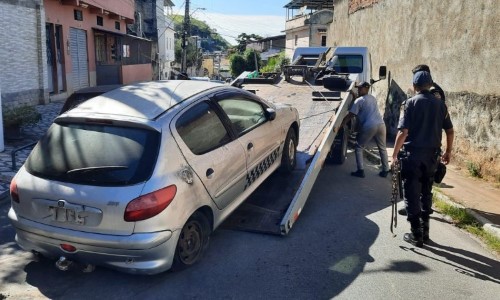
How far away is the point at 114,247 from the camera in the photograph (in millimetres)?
3377

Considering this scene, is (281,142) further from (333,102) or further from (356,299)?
(356,299)

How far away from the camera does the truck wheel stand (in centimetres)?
784

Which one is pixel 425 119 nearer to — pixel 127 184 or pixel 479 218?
pixel 479 218

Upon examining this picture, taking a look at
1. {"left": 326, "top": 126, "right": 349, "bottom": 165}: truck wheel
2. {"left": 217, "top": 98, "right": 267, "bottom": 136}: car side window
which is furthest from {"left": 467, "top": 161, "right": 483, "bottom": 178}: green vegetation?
{"left": 217, "top": 98, "right": 267, "bottom": 136}: car side window

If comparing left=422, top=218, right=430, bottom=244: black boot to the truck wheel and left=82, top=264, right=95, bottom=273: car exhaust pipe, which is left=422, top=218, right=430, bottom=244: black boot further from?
left=82, top=264, right=95, bottom=273: car exhaust pipe

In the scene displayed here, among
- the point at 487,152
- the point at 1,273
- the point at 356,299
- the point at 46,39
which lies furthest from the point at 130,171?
the point at 46,39

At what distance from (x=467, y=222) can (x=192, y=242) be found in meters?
3.72

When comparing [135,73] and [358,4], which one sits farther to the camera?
[135,73]

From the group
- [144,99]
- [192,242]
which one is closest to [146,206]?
[192,242]

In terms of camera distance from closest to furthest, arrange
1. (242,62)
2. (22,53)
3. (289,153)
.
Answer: (289,153)
(22,53)
(242,62)

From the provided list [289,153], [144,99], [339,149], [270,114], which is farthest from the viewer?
[339,149]

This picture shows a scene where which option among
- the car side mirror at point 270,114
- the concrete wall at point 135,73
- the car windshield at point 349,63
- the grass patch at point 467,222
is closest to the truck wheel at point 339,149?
the grass patch at point 467,222

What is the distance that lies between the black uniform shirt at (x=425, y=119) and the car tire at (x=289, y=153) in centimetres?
184

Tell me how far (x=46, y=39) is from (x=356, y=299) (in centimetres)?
1508
